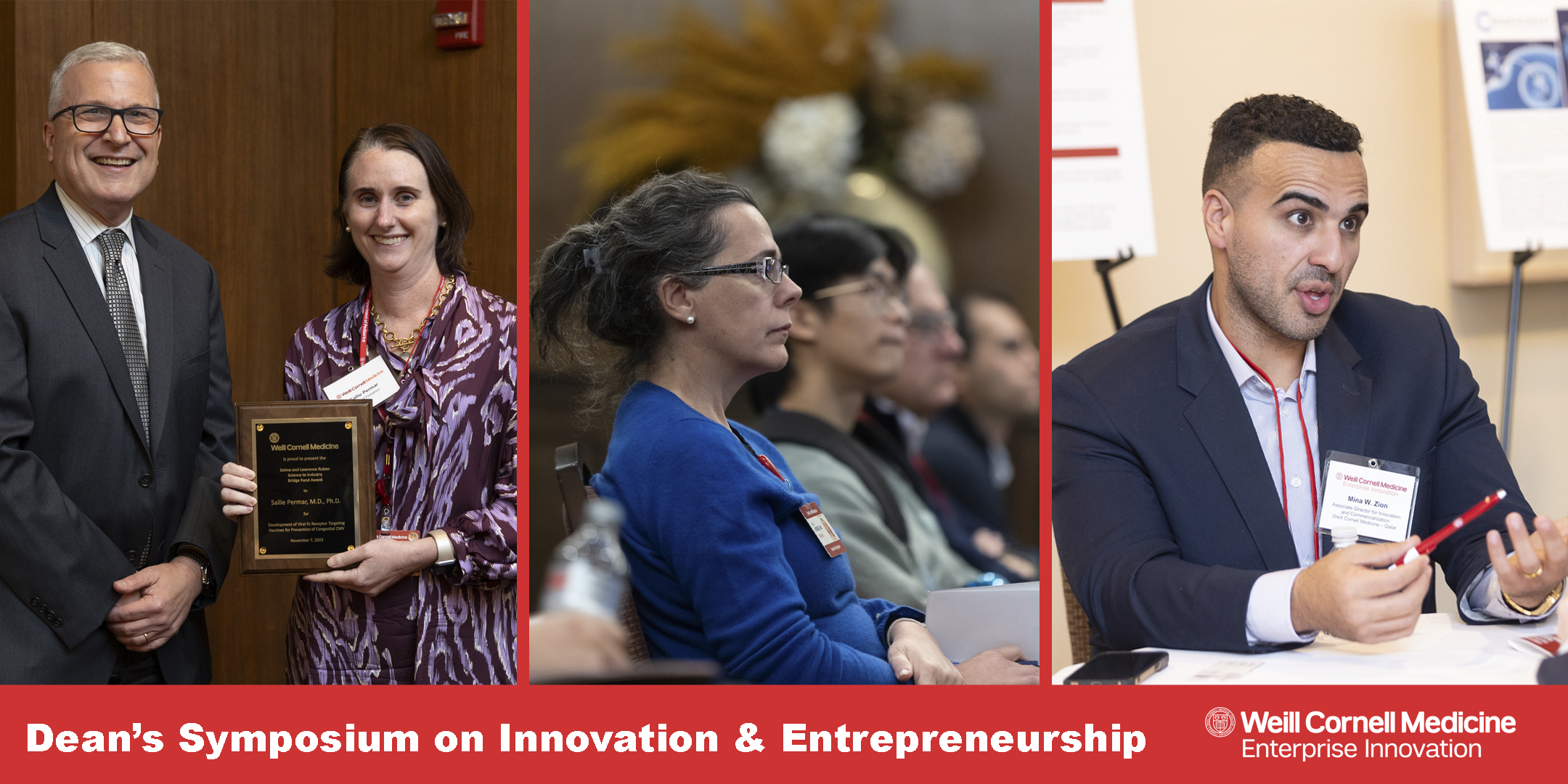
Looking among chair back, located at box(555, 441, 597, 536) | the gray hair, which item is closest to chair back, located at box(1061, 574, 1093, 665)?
chair back, located at box(555, 441, 597, 536)

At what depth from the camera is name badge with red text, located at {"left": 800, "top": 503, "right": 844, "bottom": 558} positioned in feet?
6.01

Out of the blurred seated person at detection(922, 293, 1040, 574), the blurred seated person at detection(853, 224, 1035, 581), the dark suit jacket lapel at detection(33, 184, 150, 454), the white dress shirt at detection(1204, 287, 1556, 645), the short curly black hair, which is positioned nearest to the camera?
the white dress shirt at detection(1204, 287, 1556, 645)

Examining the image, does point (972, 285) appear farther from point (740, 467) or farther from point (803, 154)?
point (740, 467)

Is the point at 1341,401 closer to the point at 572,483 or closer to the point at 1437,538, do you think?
the point at 1437,538

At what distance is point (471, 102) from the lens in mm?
3070

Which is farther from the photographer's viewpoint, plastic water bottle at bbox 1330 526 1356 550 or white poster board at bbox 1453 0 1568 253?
white poster board at bbox 1453 0 1568 253

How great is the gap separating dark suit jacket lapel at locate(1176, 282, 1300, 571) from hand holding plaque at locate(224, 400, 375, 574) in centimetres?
151

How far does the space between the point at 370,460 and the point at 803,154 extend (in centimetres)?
178

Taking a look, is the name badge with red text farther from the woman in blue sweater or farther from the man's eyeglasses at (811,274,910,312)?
the man's eyeglasses at (811,274,910,312)

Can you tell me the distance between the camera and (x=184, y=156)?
10.5ft

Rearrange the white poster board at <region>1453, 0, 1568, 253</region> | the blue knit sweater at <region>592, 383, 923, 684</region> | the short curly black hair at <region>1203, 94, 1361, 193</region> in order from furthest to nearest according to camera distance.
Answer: the white poster board at <region>1453, 0, 1568, 253</region> < the short curly black hair at <region>1203, 94, 1361, 193</region> < the blue knit sweater at <region>592, 383, 923, 684</region>

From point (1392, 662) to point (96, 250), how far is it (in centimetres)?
239

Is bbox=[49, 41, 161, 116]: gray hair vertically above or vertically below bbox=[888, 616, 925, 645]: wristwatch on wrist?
above
